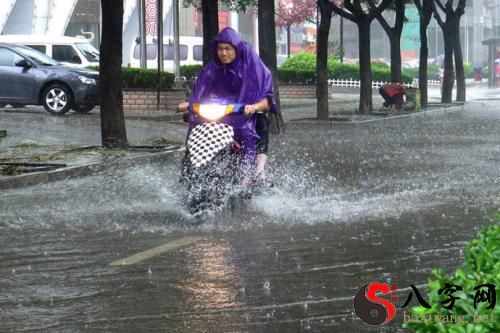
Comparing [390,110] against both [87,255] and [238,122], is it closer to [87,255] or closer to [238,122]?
[238,122]

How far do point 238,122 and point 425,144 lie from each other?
34.3 feet

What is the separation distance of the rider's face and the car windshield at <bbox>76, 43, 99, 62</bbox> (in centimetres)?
2382

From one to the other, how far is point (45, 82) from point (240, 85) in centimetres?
1588

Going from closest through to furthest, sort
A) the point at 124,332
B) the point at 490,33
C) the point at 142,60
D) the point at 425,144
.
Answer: the point at 124,332 → the point at 425,144 → the point at 142,60 → the point at 490,33

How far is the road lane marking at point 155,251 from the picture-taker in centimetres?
806

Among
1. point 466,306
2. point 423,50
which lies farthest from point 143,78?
point 466,306

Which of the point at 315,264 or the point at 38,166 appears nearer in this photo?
the point at 315,264

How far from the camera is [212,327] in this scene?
5.87m

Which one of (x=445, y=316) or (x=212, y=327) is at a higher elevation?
(x=445, y=316)

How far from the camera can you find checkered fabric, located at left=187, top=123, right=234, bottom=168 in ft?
32.8

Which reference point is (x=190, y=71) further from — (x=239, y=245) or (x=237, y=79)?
(x=239, y=245)

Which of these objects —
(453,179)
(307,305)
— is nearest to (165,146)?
(453,179)

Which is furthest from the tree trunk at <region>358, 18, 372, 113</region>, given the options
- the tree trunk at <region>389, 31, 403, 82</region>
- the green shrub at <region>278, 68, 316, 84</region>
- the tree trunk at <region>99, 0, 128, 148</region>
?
the tree trunk at <region>99, 0, 128, 148</region>

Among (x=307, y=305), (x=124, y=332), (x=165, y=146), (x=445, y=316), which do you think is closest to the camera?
(x=445, y=316)
